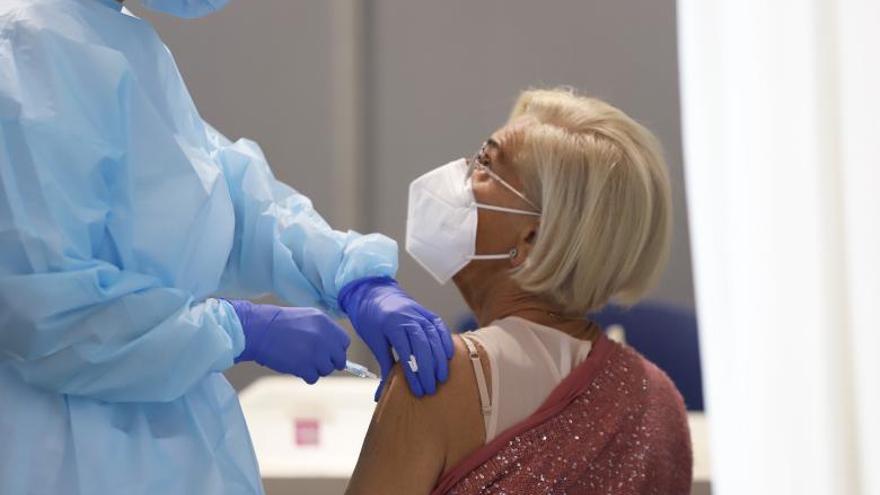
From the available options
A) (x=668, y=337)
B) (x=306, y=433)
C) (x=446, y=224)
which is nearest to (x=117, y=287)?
(x=446, y=224)

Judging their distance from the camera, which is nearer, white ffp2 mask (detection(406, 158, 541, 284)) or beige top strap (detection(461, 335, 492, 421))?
beige top strap (detection(461, 335, 492, 421))

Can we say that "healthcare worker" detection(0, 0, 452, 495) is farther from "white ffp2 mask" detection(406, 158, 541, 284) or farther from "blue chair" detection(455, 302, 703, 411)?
"blue chair" detection(455, 302, 703, 411)

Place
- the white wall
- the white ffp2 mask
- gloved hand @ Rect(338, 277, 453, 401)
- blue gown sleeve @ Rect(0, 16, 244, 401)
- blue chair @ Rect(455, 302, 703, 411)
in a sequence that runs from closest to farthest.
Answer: blue gown sleeve @ Rect(0, 16, 244, 401)
gloved hand @ Rect(338, 277, 453, 401)
the white ffp2 mask
blue chair @ Rect(455, 302, 703, 411)
the white wall

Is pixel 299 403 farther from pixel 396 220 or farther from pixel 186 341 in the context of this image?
pixel 186 341

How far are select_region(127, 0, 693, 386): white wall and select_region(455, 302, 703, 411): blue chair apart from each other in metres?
0.19

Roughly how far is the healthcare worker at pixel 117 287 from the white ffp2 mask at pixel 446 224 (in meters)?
0.21

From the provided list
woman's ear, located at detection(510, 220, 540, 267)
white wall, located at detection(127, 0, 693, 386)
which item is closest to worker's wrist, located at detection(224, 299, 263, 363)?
woman's ear, located at detection(510, 220, 540, 267)

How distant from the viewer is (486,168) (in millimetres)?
1572

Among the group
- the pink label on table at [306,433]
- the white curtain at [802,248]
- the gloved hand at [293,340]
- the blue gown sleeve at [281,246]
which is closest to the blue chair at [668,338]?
the pink label on table at [306,433]

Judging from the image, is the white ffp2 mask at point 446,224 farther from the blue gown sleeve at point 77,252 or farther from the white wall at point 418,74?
the white wall at point 418,74

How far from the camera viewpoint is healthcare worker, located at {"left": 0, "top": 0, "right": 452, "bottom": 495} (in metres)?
1.11

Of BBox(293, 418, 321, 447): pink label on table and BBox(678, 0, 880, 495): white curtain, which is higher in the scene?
BBox(678, 0, 880, 495): white curtain

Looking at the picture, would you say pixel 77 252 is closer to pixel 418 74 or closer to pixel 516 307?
pixel 516 307

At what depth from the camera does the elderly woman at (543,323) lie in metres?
1.35
